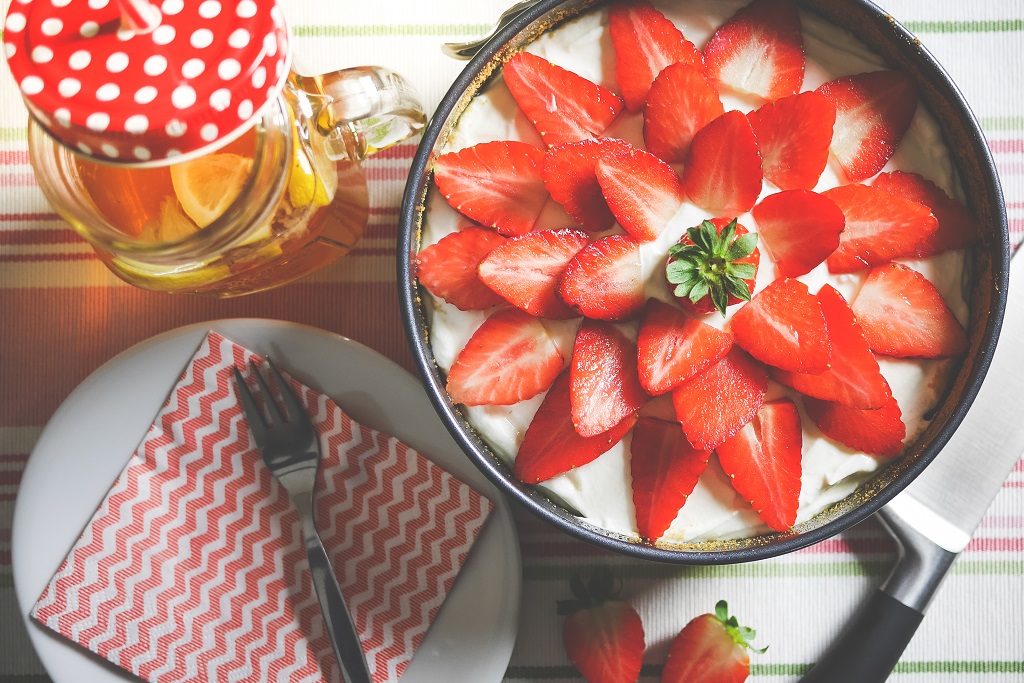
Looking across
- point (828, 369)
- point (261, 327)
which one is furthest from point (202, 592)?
point (828, 369)

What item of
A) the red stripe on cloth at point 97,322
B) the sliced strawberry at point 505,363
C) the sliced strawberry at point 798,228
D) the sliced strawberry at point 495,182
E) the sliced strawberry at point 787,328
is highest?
the sliced strawberry at point 798,228

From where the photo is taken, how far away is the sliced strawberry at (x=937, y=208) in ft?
3.04

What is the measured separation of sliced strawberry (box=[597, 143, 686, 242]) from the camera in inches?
Result: 33.9

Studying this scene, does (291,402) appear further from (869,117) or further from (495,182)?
(869,117)

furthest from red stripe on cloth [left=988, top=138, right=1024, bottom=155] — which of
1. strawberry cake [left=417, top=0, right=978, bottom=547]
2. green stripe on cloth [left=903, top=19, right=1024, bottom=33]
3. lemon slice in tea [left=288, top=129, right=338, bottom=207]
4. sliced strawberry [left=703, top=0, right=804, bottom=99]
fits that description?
lemon slice in tea [left=288, top=129, right=338, bottom=207]

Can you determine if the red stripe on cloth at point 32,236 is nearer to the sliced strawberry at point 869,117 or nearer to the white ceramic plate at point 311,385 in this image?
the white ceramic plate at point 311,385

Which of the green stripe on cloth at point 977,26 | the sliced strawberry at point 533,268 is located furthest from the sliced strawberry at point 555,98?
the green stripe on cloth at point 977,26

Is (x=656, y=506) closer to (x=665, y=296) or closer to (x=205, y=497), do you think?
(x=665, y=296)

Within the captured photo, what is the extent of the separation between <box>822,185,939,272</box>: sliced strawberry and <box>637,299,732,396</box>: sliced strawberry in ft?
0.57

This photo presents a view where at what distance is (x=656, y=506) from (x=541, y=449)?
0.14 metres

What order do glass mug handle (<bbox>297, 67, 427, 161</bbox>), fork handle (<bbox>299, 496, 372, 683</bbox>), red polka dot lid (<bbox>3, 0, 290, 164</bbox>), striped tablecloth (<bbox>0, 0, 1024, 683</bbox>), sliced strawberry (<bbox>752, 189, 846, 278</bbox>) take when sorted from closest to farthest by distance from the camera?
1. red polka dot lid (<bbox>3, 0, 290, 164</bbox>)
2. sliced strawberry (<bbox>752, 189, 846, 278</bbox>)
3. glass mug handle (<bbox>297, 67, 427, 161</bbox>)
4. fork handle (<bbox>299, 496, 372, 683</bbox>)
5. striped tablecloth (<bbox>0, 0, 1024, 683</bbox>)

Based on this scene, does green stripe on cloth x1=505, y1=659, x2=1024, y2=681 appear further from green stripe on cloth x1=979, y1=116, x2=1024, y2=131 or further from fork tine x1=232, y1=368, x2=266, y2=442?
green stripe on cloth x1=979, y1=116, x2=1024, y2=131

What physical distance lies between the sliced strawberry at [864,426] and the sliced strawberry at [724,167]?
0.80 feet

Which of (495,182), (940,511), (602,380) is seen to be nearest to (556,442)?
(602,380)
